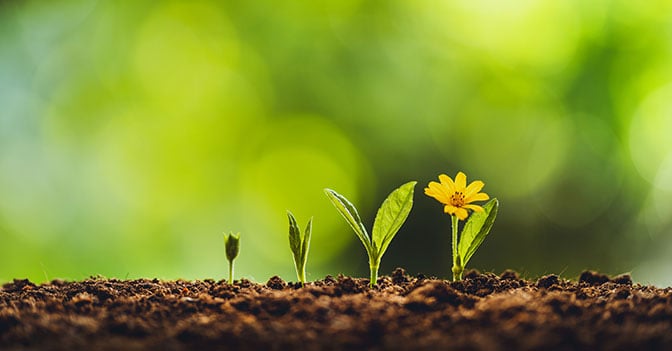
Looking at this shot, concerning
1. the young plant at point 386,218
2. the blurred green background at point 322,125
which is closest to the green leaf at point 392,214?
the young plant at point 386,218

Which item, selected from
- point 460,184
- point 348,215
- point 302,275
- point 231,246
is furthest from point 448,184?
point 231,246

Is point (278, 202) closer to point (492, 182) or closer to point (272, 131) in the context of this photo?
point (272, 131)

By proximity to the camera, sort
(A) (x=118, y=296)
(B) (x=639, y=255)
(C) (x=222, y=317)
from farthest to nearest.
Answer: (B) (x=639, y=255), (A) (x=118, y=296), (C) (x=222, y=317)

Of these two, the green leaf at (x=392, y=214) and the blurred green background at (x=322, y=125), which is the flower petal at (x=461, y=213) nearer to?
the green leaf at (x=392, y=214)

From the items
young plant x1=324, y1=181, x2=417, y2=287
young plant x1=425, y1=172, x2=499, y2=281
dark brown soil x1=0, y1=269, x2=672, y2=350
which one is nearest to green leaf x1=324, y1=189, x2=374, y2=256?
young plant x1=324, y1=181, x2=417, y2=287

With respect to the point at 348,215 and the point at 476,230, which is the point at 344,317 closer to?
the point at 348,215

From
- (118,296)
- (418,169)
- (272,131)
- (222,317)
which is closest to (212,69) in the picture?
(272,131)
